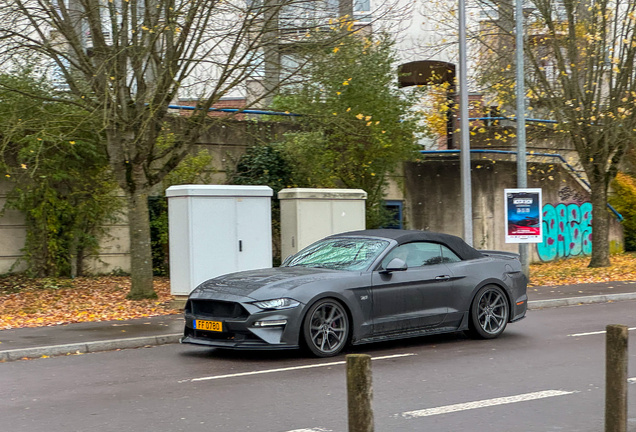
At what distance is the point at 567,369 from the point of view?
8.23 meters

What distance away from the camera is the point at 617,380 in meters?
4.97

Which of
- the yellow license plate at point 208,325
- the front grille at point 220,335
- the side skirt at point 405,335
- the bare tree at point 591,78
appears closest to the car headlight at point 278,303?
the front grille at point 220,335

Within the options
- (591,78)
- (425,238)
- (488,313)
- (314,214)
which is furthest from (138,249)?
(591,78)

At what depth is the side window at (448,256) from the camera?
10.3m

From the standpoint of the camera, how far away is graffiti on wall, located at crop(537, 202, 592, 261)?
1016 inches

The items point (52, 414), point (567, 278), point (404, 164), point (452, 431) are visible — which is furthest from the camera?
point (404, 164)

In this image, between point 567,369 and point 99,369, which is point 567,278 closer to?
point 567,369

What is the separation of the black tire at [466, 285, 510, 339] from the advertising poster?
7065 millimetres

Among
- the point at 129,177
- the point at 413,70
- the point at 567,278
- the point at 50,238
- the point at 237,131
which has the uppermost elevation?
the point at 413,70

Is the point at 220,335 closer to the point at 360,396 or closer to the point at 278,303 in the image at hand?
the point at 278,303

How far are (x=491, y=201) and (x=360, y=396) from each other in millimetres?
21387

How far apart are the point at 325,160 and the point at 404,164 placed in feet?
13.5

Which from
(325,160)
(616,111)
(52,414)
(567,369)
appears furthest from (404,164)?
Result: (52,414)

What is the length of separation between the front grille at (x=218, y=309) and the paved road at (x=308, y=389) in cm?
53
